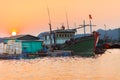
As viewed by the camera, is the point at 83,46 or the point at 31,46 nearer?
the point at 83,46

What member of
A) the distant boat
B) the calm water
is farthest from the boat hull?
the calm water

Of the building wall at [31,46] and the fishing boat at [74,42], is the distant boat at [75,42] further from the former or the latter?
the building wall at [31,46]

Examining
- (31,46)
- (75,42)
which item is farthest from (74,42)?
(31,46)

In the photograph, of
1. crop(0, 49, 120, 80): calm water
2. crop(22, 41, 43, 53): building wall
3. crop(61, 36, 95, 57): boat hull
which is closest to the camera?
crop(0, 49, 120, 80): calm water

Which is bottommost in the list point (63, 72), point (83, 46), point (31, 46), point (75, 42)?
point (63, 72)

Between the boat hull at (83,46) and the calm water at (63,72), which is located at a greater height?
the boat hull at (83,46)

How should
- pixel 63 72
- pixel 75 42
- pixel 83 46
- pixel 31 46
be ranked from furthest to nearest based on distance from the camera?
pixel 31 46
pixel 75 42
pixel 83 46
pixel 63 72

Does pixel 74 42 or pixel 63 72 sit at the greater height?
pixel 74 42

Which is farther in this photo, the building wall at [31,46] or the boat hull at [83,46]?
the building wall at [31,46]

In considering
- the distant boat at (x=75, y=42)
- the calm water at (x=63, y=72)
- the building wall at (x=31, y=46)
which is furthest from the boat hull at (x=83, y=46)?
the calm water at (x=63, y=72)

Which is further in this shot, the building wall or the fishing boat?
the building wall

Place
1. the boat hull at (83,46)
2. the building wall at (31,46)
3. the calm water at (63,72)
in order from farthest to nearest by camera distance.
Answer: the building wall at (31,46)
the boat hull at (83,46)
the calm water at (63,72)

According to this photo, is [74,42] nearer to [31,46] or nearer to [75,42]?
[75,42]

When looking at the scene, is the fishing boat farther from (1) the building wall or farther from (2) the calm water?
(2) the calm water
